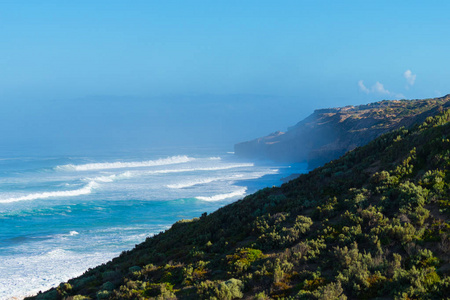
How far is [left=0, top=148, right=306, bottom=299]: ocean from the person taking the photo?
71.6ft

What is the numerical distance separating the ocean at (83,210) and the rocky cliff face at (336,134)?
1356 centimetres

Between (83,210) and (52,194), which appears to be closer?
(83,210)

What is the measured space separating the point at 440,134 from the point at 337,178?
13.3 ft

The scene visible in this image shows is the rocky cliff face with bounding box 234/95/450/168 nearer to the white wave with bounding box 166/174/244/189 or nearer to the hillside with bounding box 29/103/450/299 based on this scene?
the white wave with bounding box 166/174/244/189

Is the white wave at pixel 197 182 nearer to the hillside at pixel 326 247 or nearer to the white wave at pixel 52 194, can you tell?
the white wave at pixel 52 194

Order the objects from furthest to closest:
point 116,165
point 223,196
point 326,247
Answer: point 116,165 < point 223,196 < point 326,247

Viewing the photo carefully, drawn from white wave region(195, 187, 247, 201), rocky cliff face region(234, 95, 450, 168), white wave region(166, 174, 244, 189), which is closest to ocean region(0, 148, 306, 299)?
white wave region(166, 174, 244, 189)

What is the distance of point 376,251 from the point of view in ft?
24.7

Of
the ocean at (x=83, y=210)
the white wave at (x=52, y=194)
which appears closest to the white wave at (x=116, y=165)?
the ocean at (x=83, y=210)

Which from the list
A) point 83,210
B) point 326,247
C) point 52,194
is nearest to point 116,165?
point 52,194

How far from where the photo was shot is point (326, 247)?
8.33 m

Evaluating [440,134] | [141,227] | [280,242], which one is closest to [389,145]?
[440,134]

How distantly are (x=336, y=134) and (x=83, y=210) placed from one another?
59.4 metres

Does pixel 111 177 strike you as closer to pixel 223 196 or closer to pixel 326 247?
pixel 223 196
